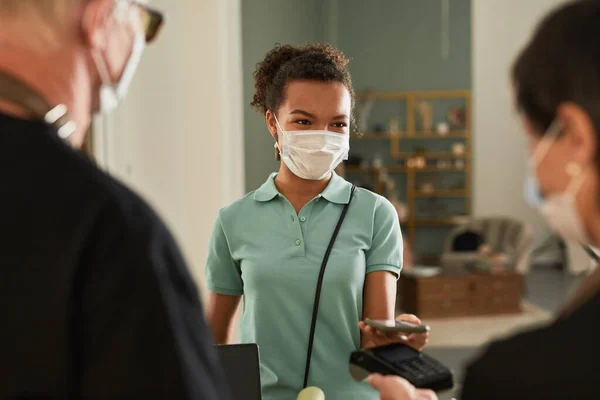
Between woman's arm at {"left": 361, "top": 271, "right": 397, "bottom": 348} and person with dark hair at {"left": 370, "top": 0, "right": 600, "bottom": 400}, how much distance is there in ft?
2.04

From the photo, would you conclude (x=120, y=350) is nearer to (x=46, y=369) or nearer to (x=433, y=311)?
(x=46, y=369)

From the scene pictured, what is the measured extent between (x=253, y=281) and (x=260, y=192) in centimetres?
25

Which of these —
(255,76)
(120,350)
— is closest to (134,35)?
(120,350)

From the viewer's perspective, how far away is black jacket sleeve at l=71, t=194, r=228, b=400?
694mm

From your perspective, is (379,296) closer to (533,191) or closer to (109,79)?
(533,191)

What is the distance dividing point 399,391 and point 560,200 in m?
0.42

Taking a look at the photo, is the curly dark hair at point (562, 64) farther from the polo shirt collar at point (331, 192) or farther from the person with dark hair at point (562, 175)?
the polo shirt collar at point (331, 192)

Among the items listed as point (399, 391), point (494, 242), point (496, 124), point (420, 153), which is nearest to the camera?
point (399, 391)

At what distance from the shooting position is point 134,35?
884 millimetres

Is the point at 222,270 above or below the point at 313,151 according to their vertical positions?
below

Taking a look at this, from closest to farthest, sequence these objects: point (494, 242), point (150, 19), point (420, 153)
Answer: point (150, 19), point (494, 242), point (420, 153)

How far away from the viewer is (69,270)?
68 centimetres

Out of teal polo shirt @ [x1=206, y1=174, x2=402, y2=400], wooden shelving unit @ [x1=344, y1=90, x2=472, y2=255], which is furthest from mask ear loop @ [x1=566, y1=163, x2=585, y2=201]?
wooden shelving unit @ [x1=344, y1=90, x2=472, y2=255]

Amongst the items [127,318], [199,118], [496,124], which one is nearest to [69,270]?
[127,318]
